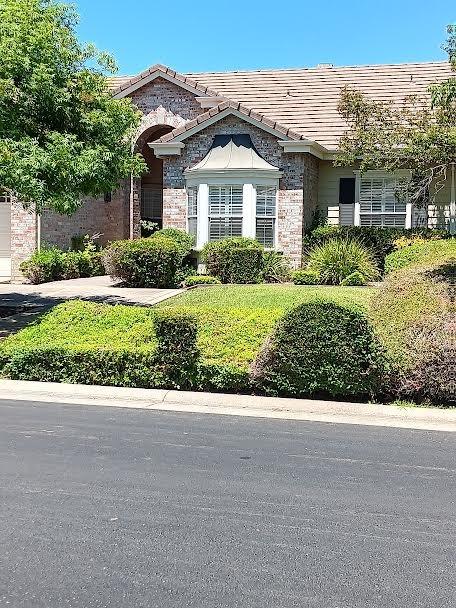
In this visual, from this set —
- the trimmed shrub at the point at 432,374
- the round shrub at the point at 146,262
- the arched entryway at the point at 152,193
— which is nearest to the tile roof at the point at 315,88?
the arched entryway at the point at 152,193

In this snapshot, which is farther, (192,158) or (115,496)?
(192,158)

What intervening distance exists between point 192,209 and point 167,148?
6.65ft

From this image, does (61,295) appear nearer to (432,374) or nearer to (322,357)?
(322,357)

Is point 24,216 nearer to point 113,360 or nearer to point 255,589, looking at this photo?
point 113,360

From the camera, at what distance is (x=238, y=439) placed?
704 centimetres

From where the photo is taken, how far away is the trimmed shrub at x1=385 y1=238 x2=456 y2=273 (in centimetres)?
1595

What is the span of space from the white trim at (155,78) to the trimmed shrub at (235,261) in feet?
22.8

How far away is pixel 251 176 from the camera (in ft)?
66.6

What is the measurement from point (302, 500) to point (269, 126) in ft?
53.6

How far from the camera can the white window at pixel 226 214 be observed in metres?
20.6

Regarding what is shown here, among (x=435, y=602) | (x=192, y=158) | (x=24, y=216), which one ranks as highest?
(x=192, y=158)

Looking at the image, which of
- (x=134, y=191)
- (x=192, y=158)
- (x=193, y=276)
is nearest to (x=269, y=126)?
(x=192, y=158)

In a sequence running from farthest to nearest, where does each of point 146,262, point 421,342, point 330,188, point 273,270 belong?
1. point 330,188
2. point 273,270
3. point 146,262
4. point 421,342

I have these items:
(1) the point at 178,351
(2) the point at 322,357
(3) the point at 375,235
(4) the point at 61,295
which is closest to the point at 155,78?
(3) the point at 375,235
